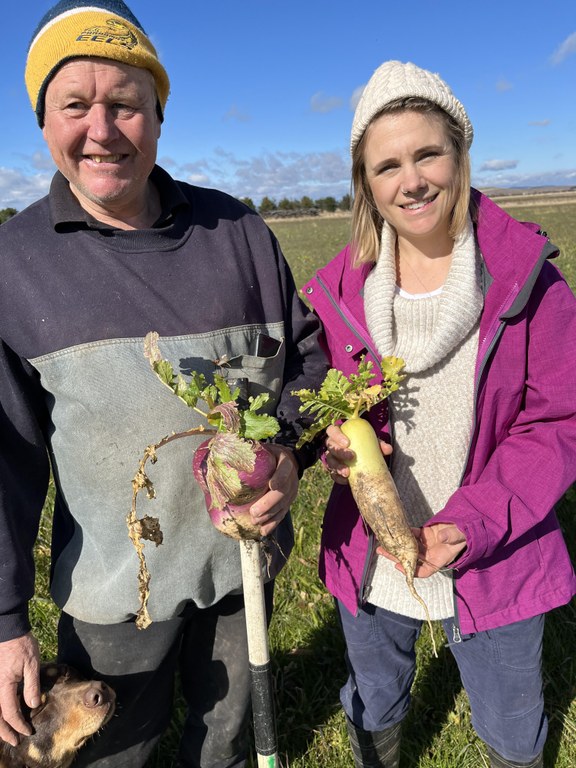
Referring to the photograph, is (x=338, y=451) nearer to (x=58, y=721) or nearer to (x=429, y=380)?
(x=429, y=380)

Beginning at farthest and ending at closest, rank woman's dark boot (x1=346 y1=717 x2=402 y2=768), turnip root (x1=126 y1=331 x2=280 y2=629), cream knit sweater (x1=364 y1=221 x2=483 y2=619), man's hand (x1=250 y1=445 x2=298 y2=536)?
woman's dark boot (x1=346 y1=717 x2=402 y2=768), cream knit sweater (x1=364 y1=221 x2=483 y2=619), man's hand (x1=250 y1=445 x2=298 y2=536), turnip root (x1=126 y1=331 x2=280 y2=629)

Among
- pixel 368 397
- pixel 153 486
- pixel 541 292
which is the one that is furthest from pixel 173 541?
pixel 541 292

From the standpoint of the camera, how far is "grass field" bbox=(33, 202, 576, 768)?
127 inches

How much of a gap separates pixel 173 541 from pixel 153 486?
0.82 ft

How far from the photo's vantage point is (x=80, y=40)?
198cm

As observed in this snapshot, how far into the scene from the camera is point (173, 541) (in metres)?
2.35

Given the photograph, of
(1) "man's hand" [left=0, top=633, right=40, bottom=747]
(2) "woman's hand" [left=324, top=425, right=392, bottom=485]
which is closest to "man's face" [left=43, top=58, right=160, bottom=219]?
(2) "woman's hand" [left=324, top=425, right=392, bottom=485]

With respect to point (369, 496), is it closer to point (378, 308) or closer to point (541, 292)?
point (378, 308)

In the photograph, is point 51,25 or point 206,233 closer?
point 51,25

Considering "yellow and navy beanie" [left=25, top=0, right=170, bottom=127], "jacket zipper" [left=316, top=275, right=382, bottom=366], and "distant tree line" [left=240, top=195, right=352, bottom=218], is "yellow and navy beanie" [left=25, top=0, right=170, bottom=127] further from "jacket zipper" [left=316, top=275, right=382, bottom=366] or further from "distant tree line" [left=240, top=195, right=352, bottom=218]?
"distant tree line" [left=240, top=195, right=352, bottom=218]

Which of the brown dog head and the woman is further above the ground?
the woman

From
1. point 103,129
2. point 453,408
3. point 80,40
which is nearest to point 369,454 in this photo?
point 453,408

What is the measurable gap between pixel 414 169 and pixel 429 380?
0.81 m

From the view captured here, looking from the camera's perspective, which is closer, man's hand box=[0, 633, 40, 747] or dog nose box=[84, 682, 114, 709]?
man's hand box=[0, 633, 40, 747]
